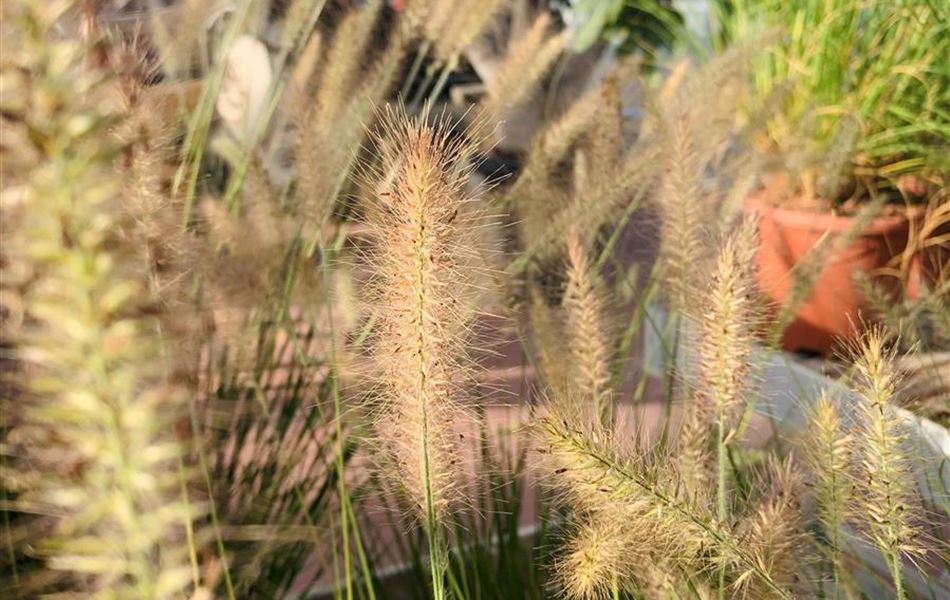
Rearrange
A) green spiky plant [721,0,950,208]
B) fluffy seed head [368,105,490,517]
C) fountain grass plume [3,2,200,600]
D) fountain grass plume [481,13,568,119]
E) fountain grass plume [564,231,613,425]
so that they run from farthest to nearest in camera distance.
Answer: green spiky plant [721,0,950,208]
fountain grass plume [481,13,568,119]
fountain grass plume [564,231,613,425]
fluffy seed head [368,105,490,517]
fountain grass plume [3,2,200,600]

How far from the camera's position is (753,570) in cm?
34

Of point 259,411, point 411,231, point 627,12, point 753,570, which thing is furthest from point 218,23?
point 627,12

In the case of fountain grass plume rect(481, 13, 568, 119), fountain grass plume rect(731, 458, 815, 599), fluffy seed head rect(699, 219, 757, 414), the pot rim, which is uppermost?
fountain grass plume rect(481, 13, 568, 119)

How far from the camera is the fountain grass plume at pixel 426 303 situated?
34 cm

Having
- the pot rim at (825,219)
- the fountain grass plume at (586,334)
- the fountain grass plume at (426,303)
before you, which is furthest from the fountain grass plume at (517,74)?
the pot rim at (825,219)

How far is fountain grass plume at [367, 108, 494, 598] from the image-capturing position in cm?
34

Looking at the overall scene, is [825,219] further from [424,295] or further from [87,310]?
[87,310]

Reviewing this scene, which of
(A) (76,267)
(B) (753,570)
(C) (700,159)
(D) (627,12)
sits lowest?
(B) (753,570)

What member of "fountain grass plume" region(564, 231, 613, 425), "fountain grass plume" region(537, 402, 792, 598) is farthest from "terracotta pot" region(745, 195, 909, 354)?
"fountain grass plume" region(537, 402, 792, 598)

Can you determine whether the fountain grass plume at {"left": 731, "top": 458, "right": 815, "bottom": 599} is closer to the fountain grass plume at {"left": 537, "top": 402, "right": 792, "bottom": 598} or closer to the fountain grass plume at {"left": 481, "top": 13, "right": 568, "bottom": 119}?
the fountain grass plume at {"left": 537, "top": 402, "right": 792, "bottom": 598}

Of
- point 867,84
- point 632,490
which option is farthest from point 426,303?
point 867,84

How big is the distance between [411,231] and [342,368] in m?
0.22

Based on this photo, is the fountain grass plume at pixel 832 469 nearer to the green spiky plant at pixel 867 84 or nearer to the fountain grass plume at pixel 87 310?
the fountain grass plume at pixel 87 310

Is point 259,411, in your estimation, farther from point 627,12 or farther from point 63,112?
point 627,12
